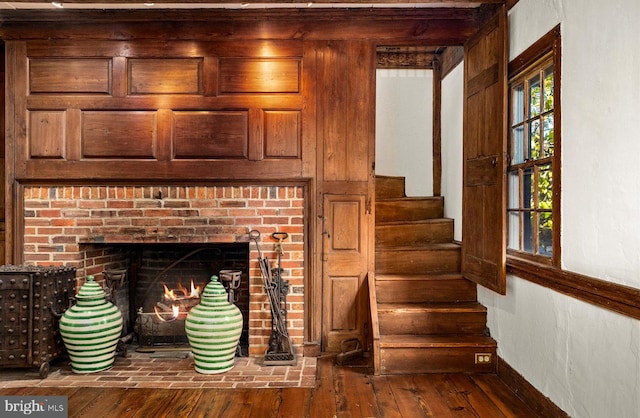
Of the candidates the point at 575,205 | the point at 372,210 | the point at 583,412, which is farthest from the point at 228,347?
the point at 575,205

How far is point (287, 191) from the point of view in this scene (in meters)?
3.50

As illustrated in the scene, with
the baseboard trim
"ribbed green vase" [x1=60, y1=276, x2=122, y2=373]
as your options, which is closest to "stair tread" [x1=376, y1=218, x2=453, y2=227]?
the baseboard trim

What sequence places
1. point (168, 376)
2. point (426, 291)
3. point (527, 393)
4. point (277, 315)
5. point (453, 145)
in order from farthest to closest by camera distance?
point (453, 145) < point (426, 291) < point (277, 315) < point (168, 376) < point (527, 393)

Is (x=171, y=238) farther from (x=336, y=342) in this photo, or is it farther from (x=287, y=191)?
(x=336, y=342)

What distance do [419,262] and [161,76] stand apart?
254 centimetres

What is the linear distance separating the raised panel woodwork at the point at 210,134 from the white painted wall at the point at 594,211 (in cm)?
208

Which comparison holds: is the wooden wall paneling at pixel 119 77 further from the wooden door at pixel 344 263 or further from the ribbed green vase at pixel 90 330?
the wooden door at pixel 344 263

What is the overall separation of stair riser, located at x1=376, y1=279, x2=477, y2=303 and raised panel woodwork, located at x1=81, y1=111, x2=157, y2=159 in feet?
6.90

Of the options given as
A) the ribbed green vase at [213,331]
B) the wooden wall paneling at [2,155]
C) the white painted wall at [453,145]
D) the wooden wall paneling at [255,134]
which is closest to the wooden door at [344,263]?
the wooden wall paneling at [255,134]

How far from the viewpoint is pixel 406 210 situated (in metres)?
4.40

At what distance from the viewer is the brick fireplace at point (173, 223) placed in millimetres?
3473

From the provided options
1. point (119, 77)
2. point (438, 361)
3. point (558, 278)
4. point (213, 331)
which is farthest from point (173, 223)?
point (558, 278)

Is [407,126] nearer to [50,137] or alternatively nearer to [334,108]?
[334,108]

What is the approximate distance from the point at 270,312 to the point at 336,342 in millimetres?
559
